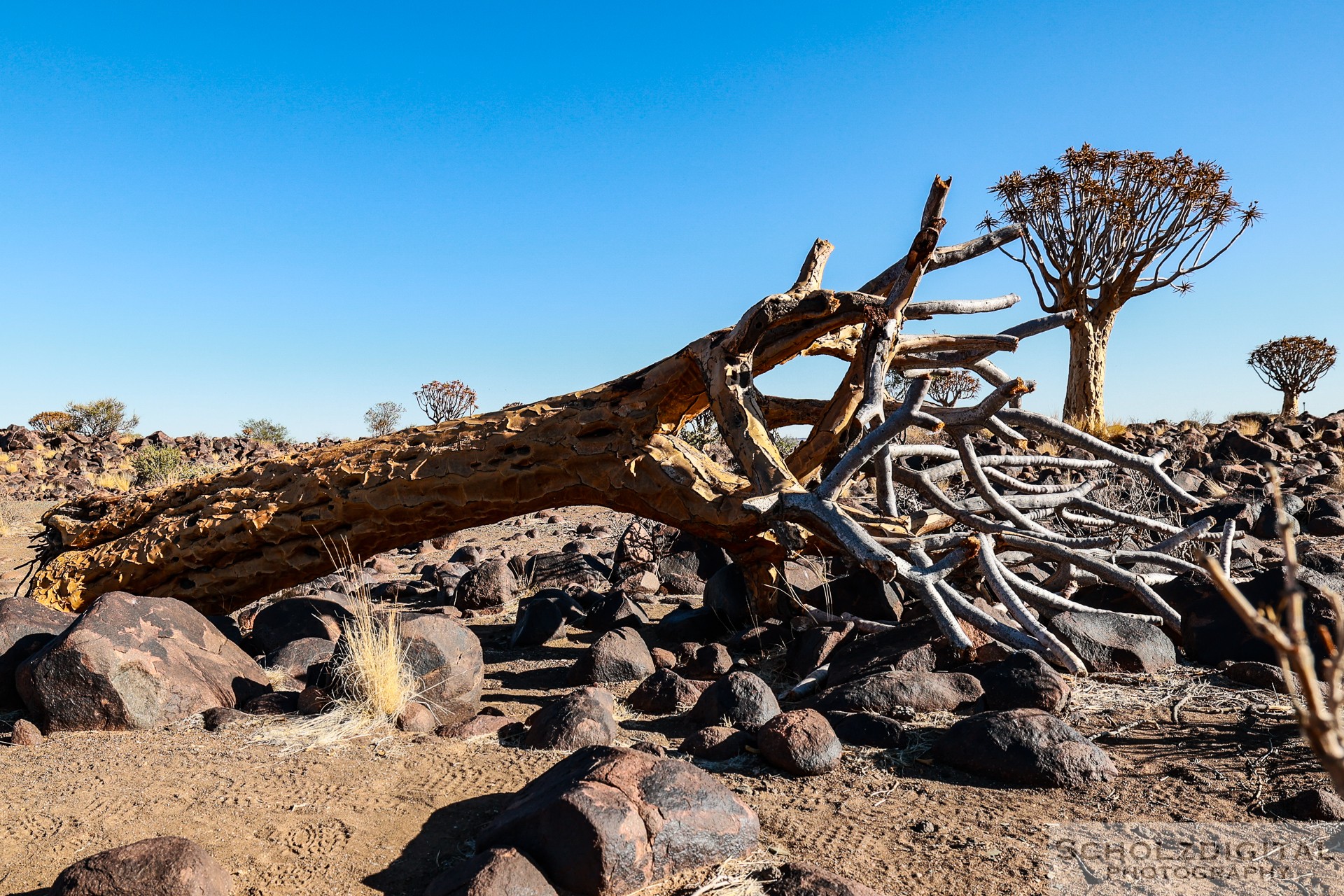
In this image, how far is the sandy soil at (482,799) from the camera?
8.81 ft

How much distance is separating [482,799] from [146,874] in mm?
1082

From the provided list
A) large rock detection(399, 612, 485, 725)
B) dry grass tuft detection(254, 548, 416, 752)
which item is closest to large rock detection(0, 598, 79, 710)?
dry grass tuft detection(254, 548, 416, 752)

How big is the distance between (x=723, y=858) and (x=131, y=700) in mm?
2928

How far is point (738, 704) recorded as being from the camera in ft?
13.0

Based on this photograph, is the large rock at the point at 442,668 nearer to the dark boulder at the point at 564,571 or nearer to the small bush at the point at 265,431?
the dark boulder at the point at 564,571

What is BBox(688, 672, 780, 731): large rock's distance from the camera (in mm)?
3934

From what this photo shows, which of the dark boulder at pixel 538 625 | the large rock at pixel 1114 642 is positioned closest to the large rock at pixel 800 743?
the large rock at pixel 1114 642

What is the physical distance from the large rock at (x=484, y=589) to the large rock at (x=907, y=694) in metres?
4.03

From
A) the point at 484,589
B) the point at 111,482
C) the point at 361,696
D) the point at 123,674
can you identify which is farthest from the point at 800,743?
the point at 111,482

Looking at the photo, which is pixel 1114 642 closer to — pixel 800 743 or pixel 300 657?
pixel 800 743

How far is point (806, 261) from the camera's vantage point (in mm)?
6289

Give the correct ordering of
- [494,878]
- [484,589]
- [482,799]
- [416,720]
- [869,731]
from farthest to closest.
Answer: [484,589], [416,720], [869,731], [482,799], [494,878]

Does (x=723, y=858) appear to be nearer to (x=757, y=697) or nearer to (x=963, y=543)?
(x=757, y=697)

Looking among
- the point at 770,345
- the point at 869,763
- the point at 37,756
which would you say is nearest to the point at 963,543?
the point at 869,763
